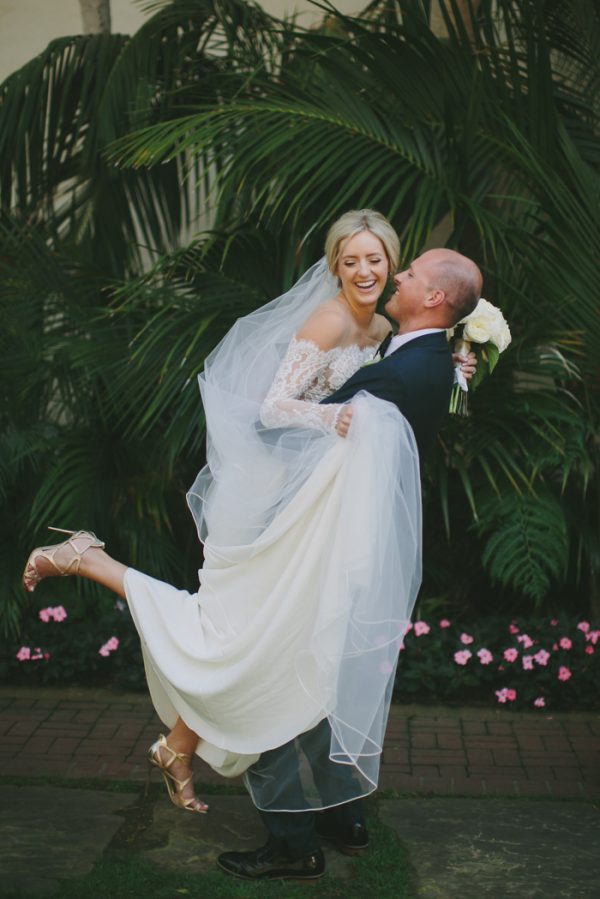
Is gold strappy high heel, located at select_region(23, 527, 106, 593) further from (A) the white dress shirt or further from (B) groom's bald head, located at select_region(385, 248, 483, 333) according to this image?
(B) groom's bald head, located at select_region(385, 248, 483, 333)

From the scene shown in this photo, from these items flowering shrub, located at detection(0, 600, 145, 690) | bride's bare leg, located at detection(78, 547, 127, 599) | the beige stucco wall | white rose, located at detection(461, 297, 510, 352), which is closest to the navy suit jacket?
white rose, located at detection(461, 297, 510, 352)

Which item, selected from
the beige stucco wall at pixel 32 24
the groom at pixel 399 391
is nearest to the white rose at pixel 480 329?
the groom at pixel 399 391

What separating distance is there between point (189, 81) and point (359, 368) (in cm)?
280

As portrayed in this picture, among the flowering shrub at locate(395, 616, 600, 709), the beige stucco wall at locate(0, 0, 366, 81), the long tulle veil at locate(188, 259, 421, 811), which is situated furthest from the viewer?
the beige stucco wall at locate(0, 0, 366, 81)

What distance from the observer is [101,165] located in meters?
5.96

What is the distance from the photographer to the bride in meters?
3.24

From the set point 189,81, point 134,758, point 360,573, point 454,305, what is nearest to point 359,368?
point 454,305

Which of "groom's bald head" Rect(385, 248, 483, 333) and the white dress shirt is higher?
"groom's bald head" Rect(385, 248, 483, 333)

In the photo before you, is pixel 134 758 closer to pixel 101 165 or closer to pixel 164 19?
pixel 101 165

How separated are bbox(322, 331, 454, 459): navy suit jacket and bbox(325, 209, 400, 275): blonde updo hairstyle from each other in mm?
371

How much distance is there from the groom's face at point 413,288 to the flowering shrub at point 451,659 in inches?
87.8

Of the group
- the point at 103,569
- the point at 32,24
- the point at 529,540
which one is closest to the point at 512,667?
the point at 529,540

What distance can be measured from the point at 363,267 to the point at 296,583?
0.98m

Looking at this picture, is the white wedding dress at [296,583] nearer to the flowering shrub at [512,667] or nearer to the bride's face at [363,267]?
the bride's face at [363,267]
